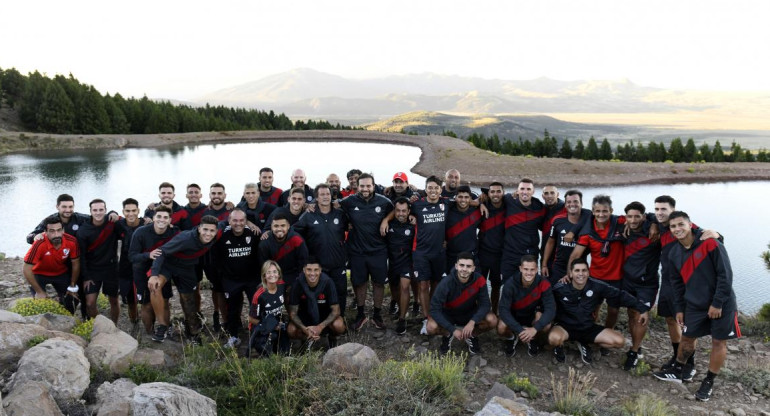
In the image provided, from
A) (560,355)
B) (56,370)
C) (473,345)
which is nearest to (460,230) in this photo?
(473,345)

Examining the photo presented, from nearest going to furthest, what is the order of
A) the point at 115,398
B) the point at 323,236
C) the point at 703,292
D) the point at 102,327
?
the point at 115,398 < the point at 703,292 < the point at 102,327 < the point at 323,236

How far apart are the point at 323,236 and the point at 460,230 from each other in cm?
215

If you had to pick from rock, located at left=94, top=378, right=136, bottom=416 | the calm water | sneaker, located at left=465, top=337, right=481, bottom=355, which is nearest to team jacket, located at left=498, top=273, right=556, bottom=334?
sneaker, located at left=465, top=337, right=481, bottom=355

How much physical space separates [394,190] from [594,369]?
4277mm

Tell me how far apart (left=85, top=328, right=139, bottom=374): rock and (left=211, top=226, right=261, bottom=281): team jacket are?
6.04ft

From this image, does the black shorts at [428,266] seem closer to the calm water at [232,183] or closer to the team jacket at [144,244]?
the team jacket at [144,244]

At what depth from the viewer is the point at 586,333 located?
6.68 meters

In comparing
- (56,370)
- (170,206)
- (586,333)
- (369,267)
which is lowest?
(586,333)

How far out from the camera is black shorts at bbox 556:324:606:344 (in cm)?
667

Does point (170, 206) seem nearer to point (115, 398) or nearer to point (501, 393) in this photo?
point (115, 398)

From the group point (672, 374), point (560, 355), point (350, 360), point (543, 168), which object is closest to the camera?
point (350, 360)

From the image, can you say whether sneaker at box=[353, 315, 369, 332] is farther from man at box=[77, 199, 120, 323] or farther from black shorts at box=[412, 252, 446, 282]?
man at box=[77, 199, 120, 323]

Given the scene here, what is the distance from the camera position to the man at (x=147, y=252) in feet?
22.4

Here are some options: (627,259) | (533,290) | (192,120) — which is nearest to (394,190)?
(533,290)
